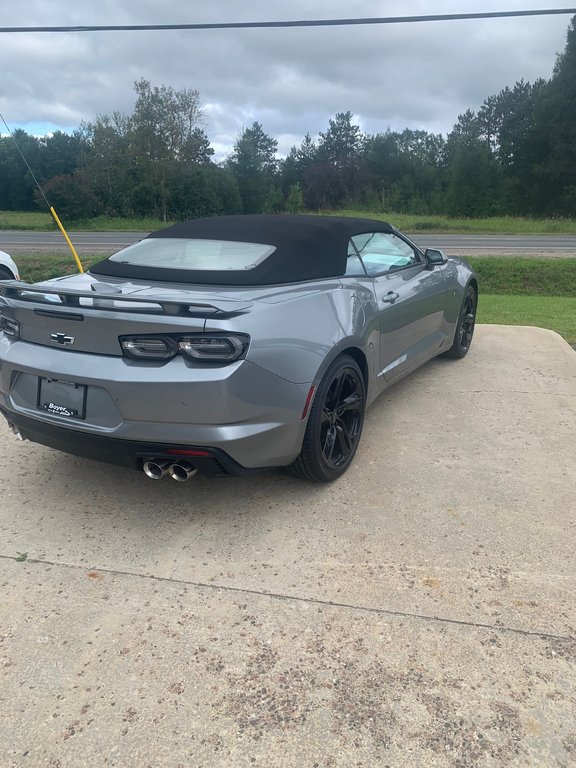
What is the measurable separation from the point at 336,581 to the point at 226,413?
838mm

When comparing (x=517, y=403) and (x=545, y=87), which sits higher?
(x=545, y=87)

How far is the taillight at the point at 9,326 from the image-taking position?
293 cm

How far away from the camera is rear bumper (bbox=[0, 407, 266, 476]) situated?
2.59 metres

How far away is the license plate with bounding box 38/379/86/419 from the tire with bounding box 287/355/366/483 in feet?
3.56

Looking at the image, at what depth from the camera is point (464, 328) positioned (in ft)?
18.9

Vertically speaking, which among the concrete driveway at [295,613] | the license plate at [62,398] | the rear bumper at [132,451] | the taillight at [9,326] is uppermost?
the taillight at [9,326]

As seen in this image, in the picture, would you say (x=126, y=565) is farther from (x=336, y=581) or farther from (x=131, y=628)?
(x=336, y=581)

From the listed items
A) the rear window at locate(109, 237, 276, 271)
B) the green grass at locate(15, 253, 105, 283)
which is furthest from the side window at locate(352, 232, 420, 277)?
the green grass at locate(15, 253, 105, 283)

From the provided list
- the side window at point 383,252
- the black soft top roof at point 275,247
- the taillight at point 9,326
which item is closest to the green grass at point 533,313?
the side window at point 383,252

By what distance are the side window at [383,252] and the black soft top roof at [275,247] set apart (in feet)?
0.26

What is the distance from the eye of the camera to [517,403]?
14.8 feet

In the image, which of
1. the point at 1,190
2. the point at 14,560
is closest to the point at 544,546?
the point at 14,560

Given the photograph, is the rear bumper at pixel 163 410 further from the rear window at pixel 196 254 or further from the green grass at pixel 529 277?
the green grass at pixel 529 277

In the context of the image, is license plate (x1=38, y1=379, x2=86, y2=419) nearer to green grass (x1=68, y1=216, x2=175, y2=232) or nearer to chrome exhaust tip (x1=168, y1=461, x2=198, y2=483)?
chrome exhaust tip (x1=168, y1=461, x2=198, y2=483)
